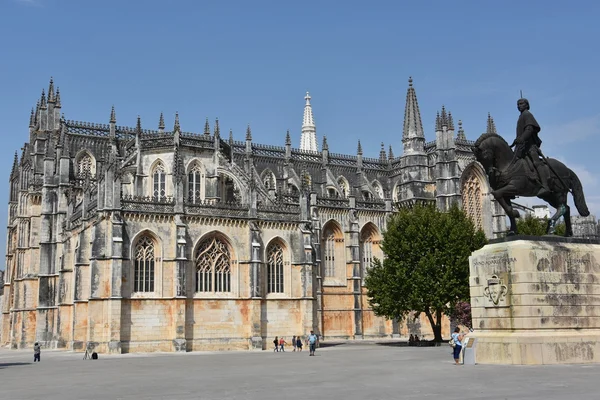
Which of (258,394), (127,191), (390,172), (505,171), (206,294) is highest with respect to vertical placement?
(390,172)

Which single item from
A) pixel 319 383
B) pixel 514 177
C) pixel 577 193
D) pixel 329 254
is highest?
pixel 329 254

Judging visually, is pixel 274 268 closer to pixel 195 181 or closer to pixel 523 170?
pixel 195 181

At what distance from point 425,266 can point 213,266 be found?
14322mm

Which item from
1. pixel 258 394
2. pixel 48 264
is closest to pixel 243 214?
pixel 48 264

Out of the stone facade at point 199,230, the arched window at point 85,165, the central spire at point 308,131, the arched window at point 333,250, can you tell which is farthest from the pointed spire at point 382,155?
the central spire at point 308,131

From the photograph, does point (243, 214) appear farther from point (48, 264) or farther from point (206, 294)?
point (48, 264)

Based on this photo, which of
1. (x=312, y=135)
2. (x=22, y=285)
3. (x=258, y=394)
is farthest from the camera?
(x=312, y=135)

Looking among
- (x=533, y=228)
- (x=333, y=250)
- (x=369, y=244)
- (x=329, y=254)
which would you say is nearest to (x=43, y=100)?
(x=329, y=254)

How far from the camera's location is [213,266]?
44.1 m

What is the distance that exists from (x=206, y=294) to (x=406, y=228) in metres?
14.9

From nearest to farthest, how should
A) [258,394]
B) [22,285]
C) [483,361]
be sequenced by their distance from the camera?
[258,394] → [483,361] → [22,285]

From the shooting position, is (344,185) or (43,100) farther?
(344,185)

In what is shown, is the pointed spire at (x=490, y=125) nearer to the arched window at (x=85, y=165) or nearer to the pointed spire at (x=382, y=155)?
the pointed spire at (x=382, y=155)

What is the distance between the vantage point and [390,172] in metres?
74.4
